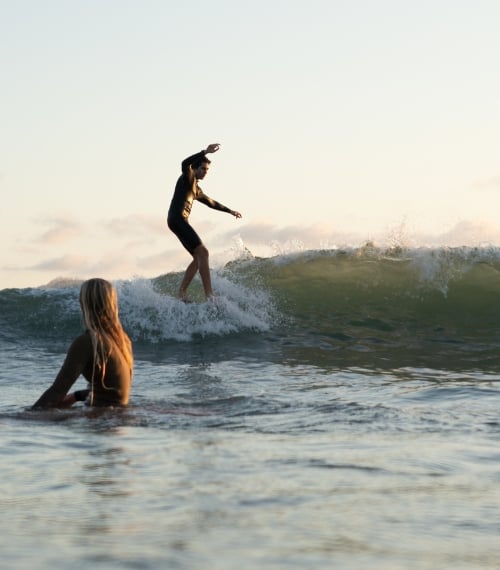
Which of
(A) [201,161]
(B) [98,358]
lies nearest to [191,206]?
(A) [201,161]

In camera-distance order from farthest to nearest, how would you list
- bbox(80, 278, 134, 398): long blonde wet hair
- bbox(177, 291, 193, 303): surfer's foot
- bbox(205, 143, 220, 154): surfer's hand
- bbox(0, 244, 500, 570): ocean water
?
bbox(177, 291, 193, 303): surfer's foot
bbox(205, 143, 220, 154): surfer's hand
bbox(80, 278, 134, 398): long blonde wet hair
bbox(0, 244, 500, 570): ocean water

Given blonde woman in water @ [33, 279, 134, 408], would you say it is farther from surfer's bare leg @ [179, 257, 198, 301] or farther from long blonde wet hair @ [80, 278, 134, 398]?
surfer's bare leg @ [179, 257, 198, 301]

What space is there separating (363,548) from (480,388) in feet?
18.5

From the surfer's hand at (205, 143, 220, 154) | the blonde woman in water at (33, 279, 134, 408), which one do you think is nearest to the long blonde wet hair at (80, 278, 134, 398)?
the blonde woman in water at (33, 279, 134, 408)

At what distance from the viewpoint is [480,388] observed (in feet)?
29.4

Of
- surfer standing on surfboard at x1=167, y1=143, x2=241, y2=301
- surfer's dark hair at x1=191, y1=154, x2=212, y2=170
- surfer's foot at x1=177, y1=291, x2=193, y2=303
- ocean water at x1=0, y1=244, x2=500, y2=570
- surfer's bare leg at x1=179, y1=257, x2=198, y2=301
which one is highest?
surfer's dark hair at x1=191, y1=154, x2=212, y2=170

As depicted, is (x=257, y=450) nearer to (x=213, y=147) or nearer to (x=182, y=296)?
(x=213, y=147)

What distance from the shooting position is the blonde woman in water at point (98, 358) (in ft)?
22.1

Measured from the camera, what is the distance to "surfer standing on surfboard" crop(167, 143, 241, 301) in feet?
44.8

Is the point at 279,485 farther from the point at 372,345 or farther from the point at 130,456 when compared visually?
the point at 372,345

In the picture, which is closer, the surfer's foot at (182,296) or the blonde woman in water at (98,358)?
the blonde woman in water at (98,358)

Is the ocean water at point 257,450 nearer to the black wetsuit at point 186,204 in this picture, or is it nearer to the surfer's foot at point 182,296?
the surfer's foot at point 182,296

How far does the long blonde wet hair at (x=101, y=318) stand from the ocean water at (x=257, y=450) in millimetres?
478

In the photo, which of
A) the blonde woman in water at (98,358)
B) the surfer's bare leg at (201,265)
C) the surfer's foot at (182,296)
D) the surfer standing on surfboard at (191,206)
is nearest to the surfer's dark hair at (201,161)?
the surfer standing on surfboard at (191,206)
